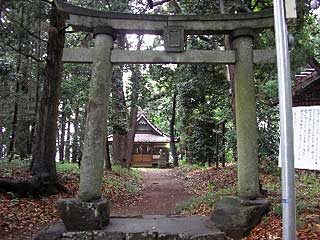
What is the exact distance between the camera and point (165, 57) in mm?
7543

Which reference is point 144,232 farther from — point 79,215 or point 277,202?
point 277,202

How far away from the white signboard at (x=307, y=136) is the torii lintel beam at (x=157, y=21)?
2.12 metres

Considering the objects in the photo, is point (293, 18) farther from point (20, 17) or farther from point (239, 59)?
point (20, 17)

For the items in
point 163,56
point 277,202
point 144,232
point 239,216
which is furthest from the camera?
point 277,202

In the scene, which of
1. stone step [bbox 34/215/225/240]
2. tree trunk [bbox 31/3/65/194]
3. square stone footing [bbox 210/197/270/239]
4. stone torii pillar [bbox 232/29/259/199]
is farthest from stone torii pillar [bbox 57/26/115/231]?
tree trunk [bbox 31/3/65/194]

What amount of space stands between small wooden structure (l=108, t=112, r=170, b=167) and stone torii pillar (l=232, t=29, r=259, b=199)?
111 feet

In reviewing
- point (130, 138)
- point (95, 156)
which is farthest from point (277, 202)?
point (130, 138)

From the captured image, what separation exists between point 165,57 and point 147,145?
1372 inches

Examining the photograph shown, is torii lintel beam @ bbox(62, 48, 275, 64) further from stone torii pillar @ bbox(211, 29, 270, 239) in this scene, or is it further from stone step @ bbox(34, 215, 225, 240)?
stone step @ bbox(34, 215, 225, 240)

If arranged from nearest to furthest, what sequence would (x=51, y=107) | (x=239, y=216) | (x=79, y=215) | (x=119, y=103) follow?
(x=79, y=215)
(x=239, y=216)
(x=51, y=107)
(x=119, y=103)

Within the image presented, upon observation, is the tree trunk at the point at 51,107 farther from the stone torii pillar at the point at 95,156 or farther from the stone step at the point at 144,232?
the stone torii pillar at the point at 95,156

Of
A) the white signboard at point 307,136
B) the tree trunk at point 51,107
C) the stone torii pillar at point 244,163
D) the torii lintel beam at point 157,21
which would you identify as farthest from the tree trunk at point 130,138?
the white signboard at point 307,136

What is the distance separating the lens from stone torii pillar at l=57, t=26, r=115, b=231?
675 centimetres

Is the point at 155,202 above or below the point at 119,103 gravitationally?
below
